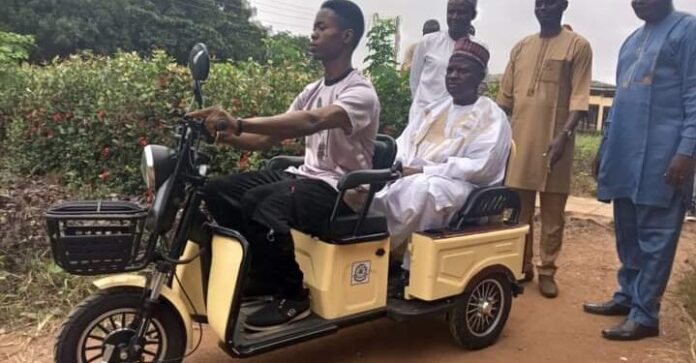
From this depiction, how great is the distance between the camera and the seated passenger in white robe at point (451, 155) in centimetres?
344

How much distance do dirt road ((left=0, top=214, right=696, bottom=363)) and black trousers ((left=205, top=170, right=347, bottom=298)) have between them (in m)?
0.61

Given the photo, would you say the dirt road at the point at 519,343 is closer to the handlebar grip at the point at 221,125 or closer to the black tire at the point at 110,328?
the black tire at the point at 110,328

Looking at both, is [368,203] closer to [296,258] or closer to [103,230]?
[296,258]

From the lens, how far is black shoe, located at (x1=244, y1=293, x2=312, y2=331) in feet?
9.65

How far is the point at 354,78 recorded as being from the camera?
3.21 meters

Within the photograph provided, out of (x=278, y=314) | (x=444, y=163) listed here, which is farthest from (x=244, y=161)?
(x=278, y=314)

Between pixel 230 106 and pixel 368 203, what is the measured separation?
285 centimetres

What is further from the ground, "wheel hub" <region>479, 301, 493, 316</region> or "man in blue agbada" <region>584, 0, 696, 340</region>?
"man in blue agbada" <region>584, 0, 696, 340</region>

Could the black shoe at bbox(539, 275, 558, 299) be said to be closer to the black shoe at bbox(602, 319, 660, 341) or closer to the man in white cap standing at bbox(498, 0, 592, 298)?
the man in white cap standing at bbox(498, 0, 592, 298)

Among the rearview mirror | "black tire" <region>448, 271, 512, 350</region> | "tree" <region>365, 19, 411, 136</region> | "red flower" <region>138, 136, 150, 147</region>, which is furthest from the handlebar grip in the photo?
"tree" <region>365, 19, 411, 136</region>

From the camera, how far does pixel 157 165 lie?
8.55ft

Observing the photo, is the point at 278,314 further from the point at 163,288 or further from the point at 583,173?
the point at 583,173

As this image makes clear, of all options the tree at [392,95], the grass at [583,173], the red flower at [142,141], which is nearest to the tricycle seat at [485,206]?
the tree at [392,95]

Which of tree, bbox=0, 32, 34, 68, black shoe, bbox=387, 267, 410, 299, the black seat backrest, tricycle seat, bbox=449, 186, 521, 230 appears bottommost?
black shoe, bbox=387, 267, 410, 299
